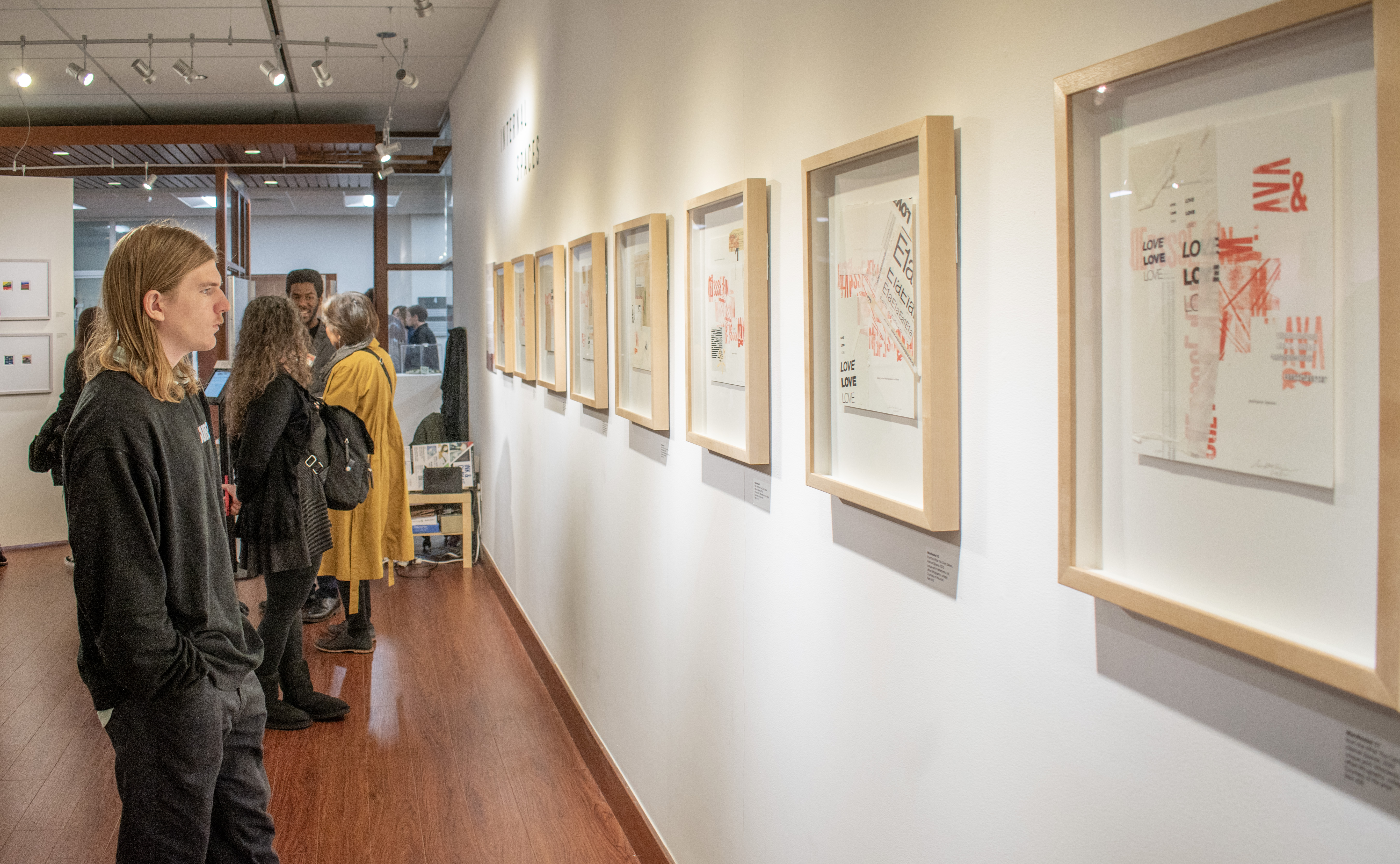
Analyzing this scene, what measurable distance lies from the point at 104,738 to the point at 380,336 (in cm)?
579

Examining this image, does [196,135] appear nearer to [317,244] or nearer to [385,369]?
[385,369]

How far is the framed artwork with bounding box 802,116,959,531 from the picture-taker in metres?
1.40

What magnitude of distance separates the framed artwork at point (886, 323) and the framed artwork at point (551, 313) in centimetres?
240

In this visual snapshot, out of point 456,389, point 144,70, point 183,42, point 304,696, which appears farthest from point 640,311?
point 183,42

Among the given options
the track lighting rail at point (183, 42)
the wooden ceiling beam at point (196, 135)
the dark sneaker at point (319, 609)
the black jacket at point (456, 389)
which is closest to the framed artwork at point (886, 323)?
the dark sneaker at point (319, 609)

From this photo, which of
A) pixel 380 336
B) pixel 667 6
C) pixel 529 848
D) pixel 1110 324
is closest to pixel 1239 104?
pixel 1110 324

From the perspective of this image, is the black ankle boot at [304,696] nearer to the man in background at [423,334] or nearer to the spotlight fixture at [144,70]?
the spotlight fixture at [144,70]

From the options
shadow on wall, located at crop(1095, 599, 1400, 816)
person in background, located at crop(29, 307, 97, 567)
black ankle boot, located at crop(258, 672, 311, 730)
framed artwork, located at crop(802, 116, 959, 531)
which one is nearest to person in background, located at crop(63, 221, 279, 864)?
framed artwork, located at crop(802, 116, 959, 531)

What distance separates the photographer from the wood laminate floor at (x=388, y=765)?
127 inches

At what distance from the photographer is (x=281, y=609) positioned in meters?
3.92

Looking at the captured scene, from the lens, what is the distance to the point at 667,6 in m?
2.74

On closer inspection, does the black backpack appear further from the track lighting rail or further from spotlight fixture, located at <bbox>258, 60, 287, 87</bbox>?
the track lighting rail

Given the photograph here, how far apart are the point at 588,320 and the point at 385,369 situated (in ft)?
5.22

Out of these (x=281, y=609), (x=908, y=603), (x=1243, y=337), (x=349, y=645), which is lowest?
(x=349, y=645)
